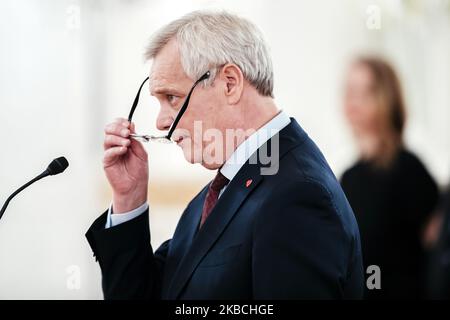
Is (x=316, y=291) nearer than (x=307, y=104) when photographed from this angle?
Yes

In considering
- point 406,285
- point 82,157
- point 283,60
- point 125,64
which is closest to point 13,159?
point 82,157

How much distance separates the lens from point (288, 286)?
116 centimetres

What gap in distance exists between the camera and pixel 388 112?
251cm

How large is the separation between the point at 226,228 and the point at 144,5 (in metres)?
2.49

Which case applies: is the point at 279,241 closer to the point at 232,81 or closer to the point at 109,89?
the point at 232,81

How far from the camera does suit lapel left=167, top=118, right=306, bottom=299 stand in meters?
1.29

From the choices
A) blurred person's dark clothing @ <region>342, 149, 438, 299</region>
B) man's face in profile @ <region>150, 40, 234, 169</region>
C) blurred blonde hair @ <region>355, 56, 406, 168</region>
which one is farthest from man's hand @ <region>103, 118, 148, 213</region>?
blurred blonde hair @ <region>355, 56, 406, 168</region>

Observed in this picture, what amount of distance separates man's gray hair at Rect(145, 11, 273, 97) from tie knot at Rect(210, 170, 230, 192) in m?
0.18

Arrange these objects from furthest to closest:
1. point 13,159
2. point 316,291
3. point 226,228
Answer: point 13,159 < point 226,228 < point 316,291

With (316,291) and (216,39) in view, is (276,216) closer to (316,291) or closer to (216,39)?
(316,291)

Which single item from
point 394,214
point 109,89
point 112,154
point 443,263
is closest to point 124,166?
point 112,154

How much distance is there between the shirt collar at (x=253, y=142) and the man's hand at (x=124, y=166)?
0.78ft

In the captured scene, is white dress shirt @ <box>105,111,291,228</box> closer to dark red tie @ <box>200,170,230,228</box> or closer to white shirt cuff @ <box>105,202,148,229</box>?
dark red tie @ <box>200,170,230,228</box>
